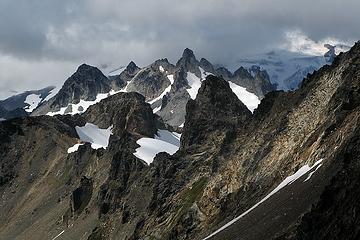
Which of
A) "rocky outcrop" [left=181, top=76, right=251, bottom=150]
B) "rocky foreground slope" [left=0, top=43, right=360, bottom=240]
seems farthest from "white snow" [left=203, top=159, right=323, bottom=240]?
"rocky outcrop" [left=181, top=76, right=251, bottom=150]

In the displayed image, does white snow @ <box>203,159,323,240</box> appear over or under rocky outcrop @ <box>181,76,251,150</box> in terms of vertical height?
under

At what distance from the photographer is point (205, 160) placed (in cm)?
12706

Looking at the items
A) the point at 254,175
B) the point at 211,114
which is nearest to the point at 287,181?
the point at 254,175

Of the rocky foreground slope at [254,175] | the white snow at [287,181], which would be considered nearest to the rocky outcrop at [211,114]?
the rocky foreground slope at [254,175]

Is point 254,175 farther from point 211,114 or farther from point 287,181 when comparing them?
point 211,114

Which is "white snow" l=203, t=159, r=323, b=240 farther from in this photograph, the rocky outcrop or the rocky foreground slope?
the rocky outcrop

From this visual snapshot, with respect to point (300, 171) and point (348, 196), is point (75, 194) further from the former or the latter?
point (348, 196)

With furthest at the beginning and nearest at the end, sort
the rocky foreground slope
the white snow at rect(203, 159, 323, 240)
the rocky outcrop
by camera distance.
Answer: the rocky outcrop → the white snow at rect(203, 159, 323, 240) → the rocky foreground slope

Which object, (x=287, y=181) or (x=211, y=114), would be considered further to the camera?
(x=211, y=114)

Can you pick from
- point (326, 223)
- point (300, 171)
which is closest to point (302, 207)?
point (326, 223)

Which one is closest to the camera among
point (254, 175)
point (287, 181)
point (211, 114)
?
point (287, 181)

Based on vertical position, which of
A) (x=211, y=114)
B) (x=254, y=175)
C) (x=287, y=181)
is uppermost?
(x=211, y=114)

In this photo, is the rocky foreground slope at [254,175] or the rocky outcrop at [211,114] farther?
the rocky outcrop at [211,114]

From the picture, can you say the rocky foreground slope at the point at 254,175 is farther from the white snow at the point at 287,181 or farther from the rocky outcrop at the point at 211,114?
the rocky outcrop at the point at 211,114
